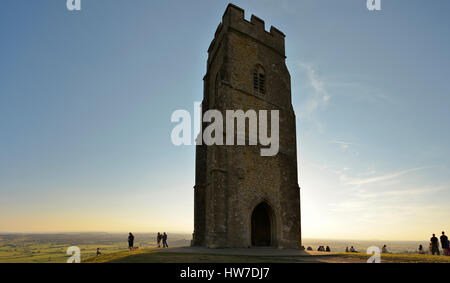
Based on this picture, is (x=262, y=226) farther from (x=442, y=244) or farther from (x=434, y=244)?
(x=442, y=244)

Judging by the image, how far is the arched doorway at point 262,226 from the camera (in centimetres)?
1802

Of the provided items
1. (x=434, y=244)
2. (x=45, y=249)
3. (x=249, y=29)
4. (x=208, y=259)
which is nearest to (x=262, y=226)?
(x=434, y=244)

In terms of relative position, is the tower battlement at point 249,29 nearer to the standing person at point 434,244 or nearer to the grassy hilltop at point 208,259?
the grassy hilltop at point 208,259

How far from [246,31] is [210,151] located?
9.20 metres

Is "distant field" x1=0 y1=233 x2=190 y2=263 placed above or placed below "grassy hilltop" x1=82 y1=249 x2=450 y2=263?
below

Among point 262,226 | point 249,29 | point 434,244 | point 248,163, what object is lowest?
point 434,244

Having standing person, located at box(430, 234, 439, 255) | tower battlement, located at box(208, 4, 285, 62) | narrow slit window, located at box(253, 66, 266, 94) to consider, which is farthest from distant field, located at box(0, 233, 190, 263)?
standing person, located at box(430, 234, 439, 255)

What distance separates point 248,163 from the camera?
17266 millimetres

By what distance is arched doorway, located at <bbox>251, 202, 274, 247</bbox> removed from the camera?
59.1 feet

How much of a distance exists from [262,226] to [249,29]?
13935mm

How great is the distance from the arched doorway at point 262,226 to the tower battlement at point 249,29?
1197 cm

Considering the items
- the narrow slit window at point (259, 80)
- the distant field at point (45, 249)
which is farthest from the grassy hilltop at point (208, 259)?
the narrow slit window at point (259, 80)

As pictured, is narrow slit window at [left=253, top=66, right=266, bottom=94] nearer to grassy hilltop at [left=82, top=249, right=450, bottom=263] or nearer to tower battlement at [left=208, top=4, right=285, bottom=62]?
tower battlement at [left=208, top=4, right=285, bottom=62]
